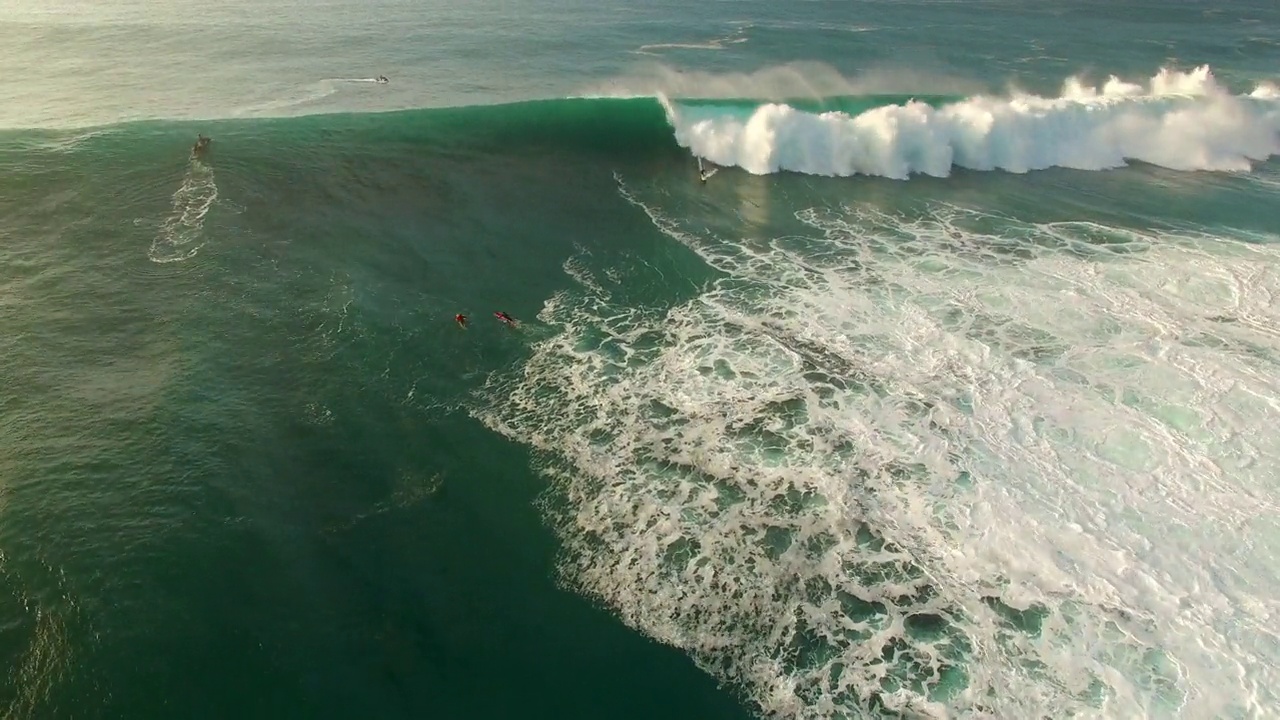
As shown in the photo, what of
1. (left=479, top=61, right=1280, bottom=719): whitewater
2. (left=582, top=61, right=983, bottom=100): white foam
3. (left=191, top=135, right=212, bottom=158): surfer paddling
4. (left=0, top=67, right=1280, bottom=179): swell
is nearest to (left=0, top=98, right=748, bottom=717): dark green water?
(left=479, top=61, right=1280, bottom=719): whitewater

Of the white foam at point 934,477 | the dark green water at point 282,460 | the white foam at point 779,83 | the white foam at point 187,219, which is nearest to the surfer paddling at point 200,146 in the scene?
the white foam at point 187,219

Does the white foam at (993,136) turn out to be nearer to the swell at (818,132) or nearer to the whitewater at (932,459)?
the swell at (818,132)

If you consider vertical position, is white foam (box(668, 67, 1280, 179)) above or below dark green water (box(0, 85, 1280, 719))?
above

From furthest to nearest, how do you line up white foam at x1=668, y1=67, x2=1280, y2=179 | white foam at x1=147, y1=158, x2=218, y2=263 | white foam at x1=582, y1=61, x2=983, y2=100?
white foam at x1=582, y1=61, x2=983, y2=100 < white foam at x1=668, y1=67, x2=1280, y2=179 < white foam at x1=147, y1=158, x2=218, y2=263

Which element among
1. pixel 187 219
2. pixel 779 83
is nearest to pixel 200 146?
pixel 187 219

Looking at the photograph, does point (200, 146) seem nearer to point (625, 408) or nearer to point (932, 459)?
point (625, 408)

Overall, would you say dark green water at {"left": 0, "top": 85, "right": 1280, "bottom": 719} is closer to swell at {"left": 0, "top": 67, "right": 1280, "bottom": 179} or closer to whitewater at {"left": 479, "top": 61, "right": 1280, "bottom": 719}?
whitewater at {"left": 479, "top": 61, "right": 1280, "bottom": 719}

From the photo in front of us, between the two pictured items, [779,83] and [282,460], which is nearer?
[282,460]
